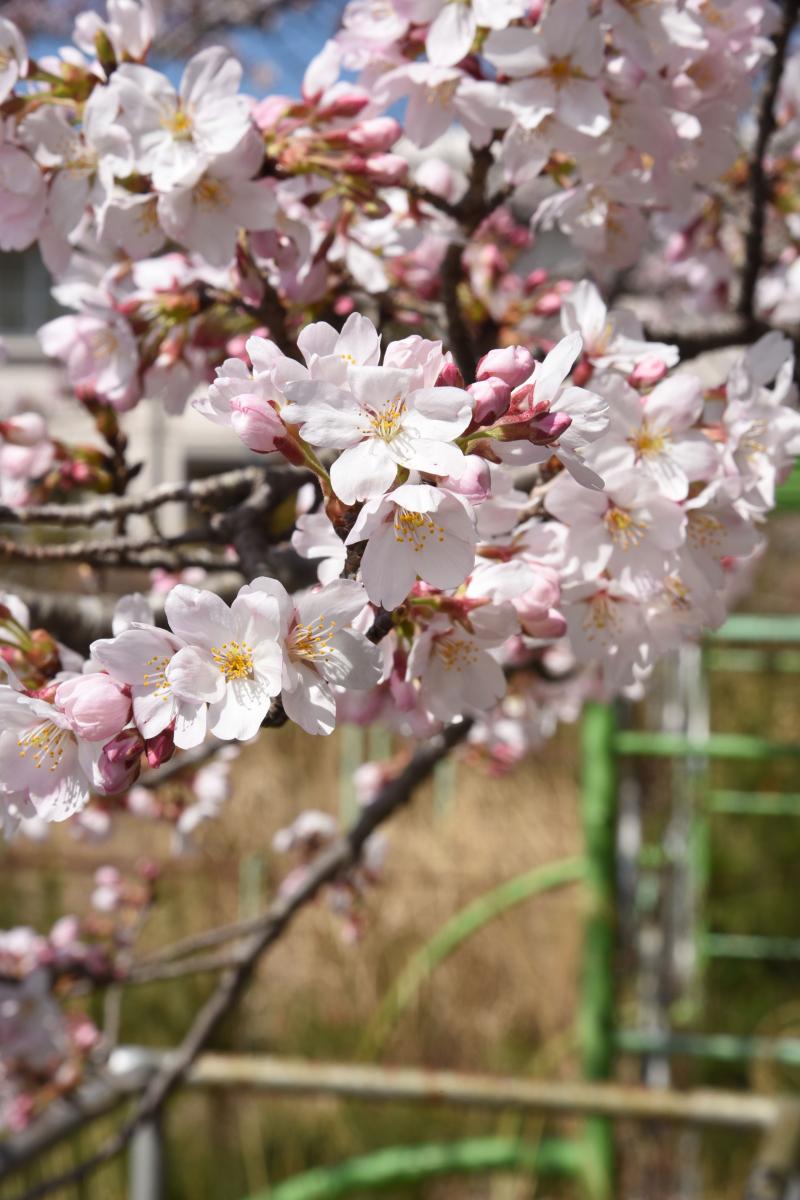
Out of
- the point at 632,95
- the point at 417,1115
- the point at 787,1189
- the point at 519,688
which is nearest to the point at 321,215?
the point at 632,95

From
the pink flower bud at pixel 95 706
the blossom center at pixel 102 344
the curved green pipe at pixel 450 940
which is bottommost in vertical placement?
the curved green pipe at pixel 450 940

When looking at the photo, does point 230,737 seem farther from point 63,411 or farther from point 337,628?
point 63,411

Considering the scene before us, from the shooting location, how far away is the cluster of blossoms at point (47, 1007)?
1.81 meters

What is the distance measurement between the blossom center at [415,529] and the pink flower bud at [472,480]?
Result: 0.02m

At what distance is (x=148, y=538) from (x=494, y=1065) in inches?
Answer: 152

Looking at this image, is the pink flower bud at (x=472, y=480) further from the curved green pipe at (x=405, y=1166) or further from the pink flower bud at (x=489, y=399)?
the curved green pipe at (x=405, y=1166)

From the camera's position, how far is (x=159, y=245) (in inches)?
36.7

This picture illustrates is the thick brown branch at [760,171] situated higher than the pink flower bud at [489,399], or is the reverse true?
the thick brown branch at [760,171]

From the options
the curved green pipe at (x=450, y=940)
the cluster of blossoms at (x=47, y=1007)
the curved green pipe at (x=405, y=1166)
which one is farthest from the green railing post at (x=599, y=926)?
the cluster of blossoms at (x=47, y=1007)

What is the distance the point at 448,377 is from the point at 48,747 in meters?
0.33

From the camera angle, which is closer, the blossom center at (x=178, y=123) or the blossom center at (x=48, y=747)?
the blossom center at (x=48, y=747)

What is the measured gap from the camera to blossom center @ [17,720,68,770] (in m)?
0.66

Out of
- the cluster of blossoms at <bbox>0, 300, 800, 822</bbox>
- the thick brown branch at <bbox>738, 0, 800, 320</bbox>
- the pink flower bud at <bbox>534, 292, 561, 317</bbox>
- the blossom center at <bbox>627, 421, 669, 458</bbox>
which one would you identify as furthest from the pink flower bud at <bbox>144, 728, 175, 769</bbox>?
the thick brown branch at <bbox>738, 0, 800, 320</bbox>

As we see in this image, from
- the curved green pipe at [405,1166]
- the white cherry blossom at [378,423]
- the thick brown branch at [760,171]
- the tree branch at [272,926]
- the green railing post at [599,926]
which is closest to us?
the white cherry blossom at [378,423]
